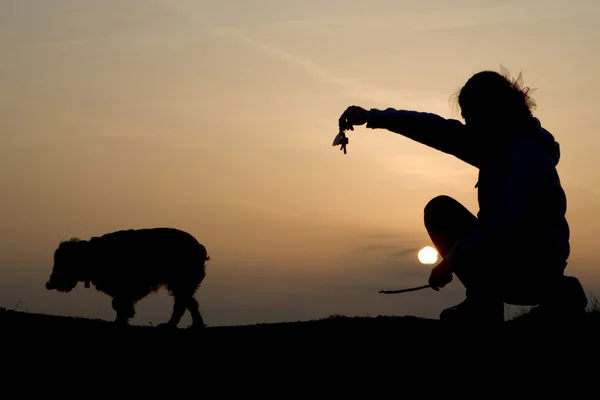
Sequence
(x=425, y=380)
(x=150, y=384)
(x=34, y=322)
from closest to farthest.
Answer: (x=425, y=380) < (x=150, y=384) < (x=34, y=322)

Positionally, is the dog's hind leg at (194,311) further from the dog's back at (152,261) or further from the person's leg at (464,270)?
the person's leg at (464,270)

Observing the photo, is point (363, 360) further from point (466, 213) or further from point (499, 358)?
point (466, 213)

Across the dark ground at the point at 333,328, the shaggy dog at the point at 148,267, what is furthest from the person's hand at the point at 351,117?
the shaggy dog at the point at 148,267

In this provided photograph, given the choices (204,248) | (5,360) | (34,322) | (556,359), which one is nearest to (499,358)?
(556,359)

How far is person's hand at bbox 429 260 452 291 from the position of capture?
4426mm

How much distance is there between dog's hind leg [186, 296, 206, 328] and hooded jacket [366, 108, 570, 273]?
22.5ft

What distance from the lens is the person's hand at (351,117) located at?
5586mm

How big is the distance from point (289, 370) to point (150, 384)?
98 centimetres

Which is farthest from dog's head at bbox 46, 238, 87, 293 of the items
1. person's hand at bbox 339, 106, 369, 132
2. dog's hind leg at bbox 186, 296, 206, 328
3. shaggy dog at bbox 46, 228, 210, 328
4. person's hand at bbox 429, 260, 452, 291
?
person's hand at bbox 429, 260, 452, 291

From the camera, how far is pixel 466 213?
537cm

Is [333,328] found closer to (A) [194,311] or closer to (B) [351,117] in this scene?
(B) [351,117]

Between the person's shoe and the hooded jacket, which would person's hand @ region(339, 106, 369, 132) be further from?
the person's shoe

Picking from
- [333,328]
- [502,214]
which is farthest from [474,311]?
[333,328]

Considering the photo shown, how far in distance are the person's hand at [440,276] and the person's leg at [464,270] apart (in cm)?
77
